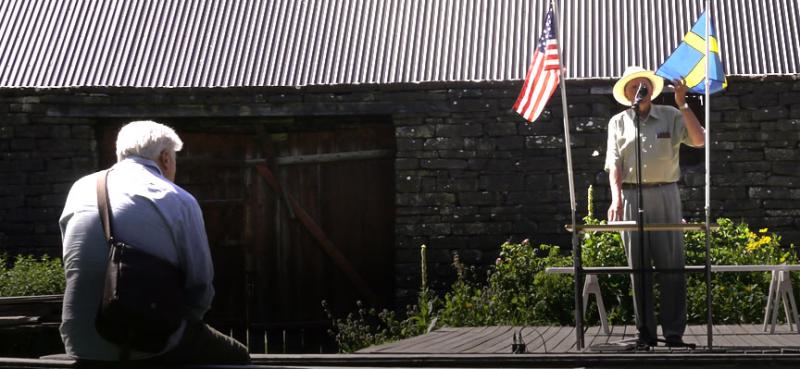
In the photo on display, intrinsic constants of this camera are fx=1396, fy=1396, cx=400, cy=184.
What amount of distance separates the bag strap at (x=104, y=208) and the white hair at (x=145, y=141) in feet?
0.47

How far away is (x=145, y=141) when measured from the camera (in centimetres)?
519

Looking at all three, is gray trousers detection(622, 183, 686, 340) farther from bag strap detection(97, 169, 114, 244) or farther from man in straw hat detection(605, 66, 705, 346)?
bag strap detection(97, 169, 114, 244)

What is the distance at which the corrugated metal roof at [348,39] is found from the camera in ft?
42.1

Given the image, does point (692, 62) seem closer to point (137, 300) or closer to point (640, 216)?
point (640, 216)

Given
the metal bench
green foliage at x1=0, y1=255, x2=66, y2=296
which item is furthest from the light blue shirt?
green foliage at x1=0, y1=255, x2=66, y2=296

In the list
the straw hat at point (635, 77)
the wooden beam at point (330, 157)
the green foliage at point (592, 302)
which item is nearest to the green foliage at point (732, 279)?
the green foliage at point (592, 302)

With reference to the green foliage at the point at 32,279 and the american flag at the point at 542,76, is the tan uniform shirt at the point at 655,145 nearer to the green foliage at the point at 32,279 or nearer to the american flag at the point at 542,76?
the american flag at the point at 542,76

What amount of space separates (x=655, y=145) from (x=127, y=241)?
3.61 meters

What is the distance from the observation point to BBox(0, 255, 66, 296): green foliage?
447 inches

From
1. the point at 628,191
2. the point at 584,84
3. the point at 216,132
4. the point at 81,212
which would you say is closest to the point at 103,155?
the point at 216,132

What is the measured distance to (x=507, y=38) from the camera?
1341 centimetres

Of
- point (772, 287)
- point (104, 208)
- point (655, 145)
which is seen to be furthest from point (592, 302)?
point (104, 208)

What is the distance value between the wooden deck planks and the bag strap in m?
2.54

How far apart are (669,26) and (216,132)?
4399mm
